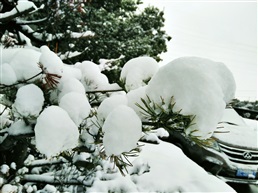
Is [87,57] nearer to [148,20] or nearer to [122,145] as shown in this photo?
[148,20]

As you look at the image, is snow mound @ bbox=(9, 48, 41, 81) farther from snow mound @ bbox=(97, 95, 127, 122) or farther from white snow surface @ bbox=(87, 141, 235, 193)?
white snow surface @ bbox=(87, 141, 235, 193)

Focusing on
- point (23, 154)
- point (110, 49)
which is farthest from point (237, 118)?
point (23, 154)

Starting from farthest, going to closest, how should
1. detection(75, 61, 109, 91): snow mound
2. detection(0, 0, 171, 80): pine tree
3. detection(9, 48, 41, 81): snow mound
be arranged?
detection(0, 0, 171, 80): pine tree → detection(75, 61, 109, 91): snow mound → detection(9, 48, 41, 81): snow mound

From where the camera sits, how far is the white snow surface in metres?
2.99

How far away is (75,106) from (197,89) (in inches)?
17.6

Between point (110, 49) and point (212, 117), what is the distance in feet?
25.7

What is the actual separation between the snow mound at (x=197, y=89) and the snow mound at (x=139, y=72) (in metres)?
0.23

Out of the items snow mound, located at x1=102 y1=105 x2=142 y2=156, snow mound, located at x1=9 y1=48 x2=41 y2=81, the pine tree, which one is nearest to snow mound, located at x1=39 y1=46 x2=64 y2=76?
snow mound, located at x1=9 y1=48 x2=41 y2=81

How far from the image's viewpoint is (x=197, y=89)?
0.93 meters

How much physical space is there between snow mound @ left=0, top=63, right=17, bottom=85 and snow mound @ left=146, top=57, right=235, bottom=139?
21.5 inches

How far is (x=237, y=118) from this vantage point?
266 inches

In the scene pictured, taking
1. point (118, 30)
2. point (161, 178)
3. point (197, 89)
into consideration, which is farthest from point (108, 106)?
point (118, 30)

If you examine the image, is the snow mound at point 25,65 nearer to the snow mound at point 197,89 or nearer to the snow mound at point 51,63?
A: the snow mound at point 51,63

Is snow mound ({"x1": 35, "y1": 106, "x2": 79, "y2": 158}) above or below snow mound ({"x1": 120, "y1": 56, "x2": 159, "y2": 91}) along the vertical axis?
below
